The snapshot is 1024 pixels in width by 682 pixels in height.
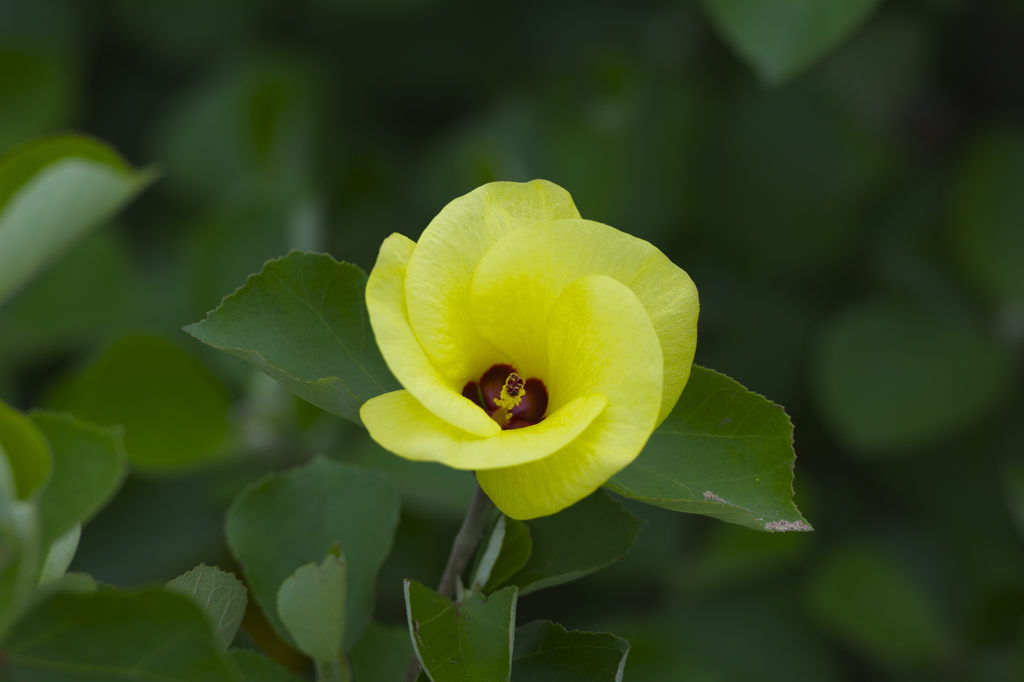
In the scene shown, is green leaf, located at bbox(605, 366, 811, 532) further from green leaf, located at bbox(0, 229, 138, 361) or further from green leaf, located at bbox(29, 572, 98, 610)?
green leaf, located at bbox(0, 229, 138, 361)

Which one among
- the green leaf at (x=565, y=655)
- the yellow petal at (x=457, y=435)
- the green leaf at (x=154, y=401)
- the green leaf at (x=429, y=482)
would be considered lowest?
the green leaf at (x=429, y=482)

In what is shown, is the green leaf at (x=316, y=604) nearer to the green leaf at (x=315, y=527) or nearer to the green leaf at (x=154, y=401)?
the green leaf at (x=315, y=527)

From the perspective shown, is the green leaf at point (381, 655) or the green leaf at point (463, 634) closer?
the green leaf at point (463, 634)

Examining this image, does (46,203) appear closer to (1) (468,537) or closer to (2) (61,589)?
(2) (61,589)

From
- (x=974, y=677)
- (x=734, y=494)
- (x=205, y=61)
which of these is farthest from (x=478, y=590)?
(x=205, y=61)

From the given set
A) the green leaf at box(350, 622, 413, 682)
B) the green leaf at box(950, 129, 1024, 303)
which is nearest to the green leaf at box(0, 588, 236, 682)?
the green leaf at box(350, 622, 413, 682)

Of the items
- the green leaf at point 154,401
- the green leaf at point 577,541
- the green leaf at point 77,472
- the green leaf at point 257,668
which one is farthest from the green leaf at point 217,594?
the green leaf at point 154,401

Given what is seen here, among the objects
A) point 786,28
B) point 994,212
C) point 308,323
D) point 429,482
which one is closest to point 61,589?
point 308,323

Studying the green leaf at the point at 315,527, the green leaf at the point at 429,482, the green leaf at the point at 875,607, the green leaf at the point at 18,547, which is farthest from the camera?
the green leaf at the point at 875,607
